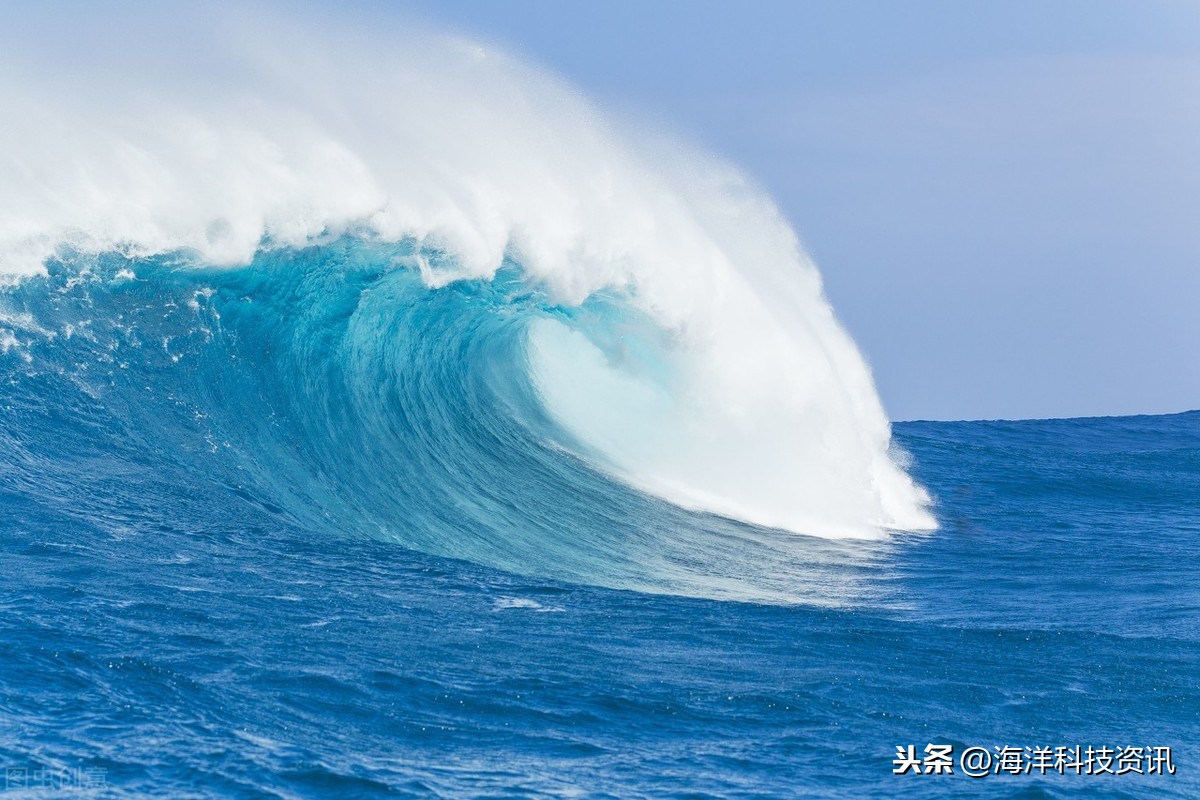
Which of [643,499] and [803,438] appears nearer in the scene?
[643,499]

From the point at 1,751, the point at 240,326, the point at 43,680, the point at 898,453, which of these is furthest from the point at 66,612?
the point at 898,453

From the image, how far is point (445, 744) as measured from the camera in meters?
5.38

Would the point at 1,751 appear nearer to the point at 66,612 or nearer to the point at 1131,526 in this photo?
the point at 66,612

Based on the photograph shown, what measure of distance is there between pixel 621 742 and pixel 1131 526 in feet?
30.2

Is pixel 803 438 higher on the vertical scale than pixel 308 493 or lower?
higher

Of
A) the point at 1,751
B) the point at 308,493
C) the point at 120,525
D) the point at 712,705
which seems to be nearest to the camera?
the point at 1,751

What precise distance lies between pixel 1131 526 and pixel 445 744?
9.78 m

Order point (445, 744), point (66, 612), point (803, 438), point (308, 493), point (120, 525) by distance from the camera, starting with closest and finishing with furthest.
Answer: point (445, 744) → point (66, 612) → point (120, 525) → point (308, 493) → point (803, 438)

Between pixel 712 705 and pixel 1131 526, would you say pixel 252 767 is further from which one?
pixel 1131 526

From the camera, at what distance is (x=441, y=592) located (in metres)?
7.91

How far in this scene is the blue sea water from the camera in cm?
530

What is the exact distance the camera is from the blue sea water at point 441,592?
17.4 ft

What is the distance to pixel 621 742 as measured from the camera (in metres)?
5.54

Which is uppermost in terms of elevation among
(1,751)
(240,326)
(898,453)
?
(898,453)
